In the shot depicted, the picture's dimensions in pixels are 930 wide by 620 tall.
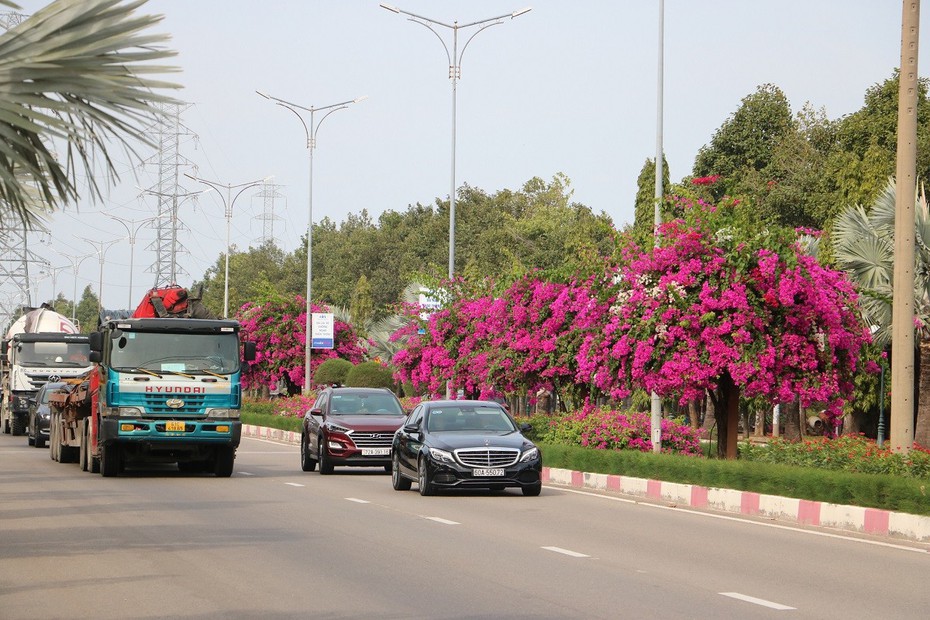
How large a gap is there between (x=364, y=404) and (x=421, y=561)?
17082 mm

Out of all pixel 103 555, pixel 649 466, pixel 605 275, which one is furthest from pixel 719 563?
pixel 605 275

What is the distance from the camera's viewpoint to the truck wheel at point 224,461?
90.5 feet

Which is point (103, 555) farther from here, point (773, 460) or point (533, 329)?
point (533, 329)

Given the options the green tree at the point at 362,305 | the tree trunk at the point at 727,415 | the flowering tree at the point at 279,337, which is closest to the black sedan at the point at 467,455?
the tree trunk at the point at 727,415

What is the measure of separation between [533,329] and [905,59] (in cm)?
1801

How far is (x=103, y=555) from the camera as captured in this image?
14.1m

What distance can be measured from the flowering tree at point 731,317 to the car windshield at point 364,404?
6626mm

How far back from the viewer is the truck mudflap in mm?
25844

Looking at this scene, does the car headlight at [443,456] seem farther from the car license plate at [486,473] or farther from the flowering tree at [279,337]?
the flowering tree at [279,337]

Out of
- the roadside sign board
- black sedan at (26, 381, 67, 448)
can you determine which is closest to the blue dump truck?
black sedan at (26, 381, 67, 448)

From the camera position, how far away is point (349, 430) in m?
29.0

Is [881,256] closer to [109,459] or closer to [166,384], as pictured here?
[166,384]

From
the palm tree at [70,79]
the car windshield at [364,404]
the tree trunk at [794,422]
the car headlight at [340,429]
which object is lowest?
the tree trunk at [794,422]

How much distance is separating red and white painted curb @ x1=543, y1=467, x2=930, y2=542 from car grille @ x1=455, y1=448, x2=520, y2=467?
2.77 meters
